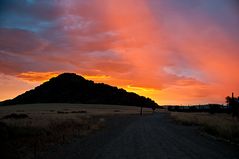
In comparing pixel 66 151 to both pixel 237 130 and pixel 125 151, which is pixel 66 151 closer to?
pixel 125 151

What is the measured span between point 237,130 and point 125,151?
1269cm

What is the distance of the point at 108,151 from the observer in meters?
15.6

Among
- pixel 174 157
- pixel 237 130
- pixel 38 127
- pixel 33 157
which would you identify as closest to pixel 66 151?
pixel 33 157

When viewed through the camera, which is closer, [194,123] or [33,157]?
[33,157]

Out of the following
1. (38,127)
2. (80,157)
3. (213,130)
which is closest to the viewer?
(80,157)

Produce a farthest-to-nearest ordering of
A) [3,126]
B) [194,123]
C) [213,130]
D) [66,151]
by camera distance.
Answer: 1. [194,123]
2. [213,130]
3. [3,126]
4. [66,151]

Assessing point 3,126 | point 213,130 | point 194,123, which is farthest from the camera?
point 194,123

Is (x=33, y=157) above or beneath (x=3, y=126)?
beneath

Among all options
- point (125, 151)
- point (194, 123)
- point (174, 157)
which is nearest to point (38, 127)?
point (125, 151)

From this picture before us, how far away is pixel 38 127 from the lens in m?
23.4

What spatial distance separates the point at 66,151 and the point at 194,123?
29977mm

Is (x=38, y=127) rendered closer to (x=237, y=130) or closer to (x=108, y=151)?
(x=108, y=151)

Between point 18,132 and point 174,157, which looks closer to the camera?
point 174,157

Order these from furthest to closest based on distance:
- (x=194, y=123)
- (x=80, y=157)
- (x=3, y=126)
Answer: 1. (x=194, y=123)
2. (x=3, y=126)
3. (x=80, y=157)
